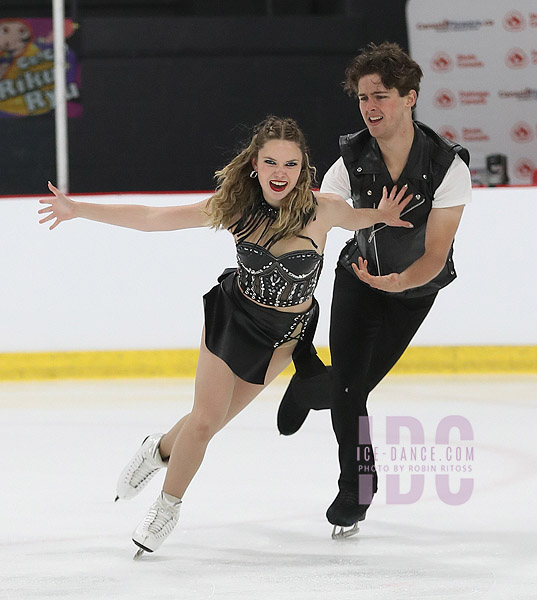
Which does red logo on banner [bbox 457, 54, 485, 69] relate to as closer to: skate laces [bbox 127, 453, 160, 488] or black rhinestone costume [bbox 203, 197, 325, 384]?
black rhinestone costume [bbox 203, 197, 325, 384]

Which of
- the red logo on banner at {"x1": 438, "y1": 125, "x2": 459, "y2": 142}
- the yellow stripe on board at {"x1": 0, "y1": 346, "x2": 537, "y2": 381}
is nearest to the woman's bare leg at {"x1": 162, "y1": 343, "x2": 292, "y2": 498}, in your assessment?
the yellow stripe on board at {"x1": 0, "y1": 346, "x2": 537, "y2": 381}

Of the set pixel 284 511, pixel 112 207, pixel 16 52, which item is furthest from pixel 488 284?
pixel 16 52

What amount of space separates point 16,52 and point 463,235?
16.2ft

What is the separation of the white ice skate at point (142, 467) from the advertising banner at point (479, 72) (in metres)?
5.49

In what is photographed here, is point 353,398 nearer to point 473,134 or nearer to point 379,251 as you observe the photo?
point 379,251

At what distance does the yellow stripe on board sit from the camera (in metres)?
5.83

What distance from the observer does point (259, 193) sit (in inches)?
118

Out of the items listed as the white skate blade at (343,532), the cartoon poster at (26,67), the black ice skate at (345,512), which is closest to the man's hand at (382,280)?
the black ice skate at (345,512)

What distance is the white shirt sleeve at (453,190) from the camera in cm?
310

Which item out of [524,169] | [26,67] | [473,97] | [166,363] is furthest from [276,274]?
[26,67]

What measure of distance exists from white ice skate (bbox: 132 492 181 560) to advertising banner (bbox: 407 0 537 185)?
581 centimetres

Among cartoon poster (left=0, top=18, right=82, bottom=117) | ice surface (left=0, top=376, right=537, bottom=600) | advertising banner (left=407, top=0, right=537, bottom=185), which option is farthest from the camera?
cartoon poster (left=0, top=18, right=82, bottom=117)

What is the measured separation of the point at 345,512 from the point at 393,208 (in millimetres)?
860

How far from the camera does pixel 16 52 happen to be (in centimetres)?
925
